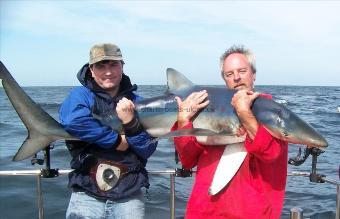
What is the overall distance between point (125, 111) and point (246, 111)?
129 centimetres

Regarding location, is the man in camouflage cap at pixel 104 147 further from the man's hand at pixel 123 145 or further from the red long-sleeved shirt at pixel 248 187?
the red long-sleeved shirt at pixel 248 187

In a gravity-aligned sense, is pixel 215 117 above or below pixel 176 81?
below

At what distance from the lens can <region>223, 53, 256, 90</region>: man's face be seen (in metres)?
3.98

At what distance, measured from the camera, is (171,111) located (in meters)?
4.37

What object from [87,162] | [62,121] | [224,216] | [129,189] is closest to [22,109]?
[62,121]

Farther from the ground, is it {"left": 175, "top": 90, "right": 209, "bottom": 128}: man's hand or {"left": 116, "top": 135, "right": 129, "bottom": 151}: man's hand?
{"left": 175, "top": 90, "right": 209, "bottom": 128}: man's hand

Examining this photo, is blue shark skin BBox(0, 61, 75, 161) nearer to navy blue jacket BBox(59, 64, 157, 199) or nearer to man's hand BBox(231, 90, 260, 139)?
navy blue jacket BBox(59, 64, 157, 199)

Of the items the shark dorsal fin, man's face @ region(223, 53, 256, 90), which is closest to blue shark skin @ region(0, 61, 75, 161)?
the shark dorsal fin

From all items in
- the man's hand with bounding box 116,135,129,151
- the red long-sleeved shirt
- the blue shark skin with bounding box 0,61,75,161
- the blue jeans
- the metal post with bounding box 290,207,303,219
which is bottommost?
the metal post with bounding box 290,207,303,219

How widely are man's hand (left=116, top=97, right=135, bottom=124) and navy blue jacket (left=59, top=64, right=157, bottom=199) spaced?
0.17 m

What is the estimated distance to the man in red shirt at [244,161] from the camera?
364 centimetres

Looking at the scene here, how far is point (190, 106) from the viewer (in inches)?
157

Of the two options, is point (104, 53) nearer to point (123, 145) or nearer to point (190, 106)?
point (123, 145)

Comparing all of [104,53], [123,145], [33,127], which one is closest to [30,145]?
[33,127]
